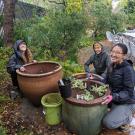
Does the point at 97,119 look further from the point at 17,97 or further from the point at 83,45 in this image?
the point at 83,45

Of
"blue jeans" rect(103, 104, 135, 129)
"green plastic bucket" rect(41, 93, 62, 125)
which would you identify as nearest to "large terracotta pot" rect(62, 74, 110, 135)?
"blue jeans" rect(103, 104, 135, 129)

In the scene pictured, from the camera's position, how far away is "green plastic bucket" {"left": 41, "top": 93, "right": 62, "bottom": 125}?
518 cm

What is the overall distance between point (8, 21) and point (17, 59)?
3219mm

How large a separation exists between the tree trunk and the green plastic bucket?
13.5ft

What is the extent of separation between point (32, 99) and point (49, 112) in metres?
0.59

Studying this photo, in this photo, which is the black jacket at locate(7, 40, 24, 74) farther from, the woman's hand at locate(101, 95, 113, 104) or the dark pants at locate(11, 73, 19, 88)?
the woman's hand at locate(101, 95, 113, 104)

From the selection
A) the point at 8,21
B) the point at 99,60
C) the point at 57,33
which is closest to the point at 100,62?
the point at 99,60

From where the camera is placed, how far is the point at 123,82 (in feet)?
15.9

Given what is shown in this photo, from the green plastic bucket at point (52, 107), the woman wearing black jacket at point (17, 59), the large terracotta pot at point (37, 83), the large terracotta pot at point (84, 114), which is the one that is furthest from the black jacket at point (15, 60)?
the large terracotta pot at point (84, 114)

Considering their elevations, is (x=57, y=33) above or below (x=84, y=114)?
above

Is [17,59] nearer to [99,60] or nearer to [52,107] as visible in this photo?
[52,107]

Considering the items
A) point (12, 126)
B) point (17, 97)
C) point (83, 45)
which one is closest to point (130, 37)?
point (83, 45)

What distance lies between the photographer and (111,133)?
511cm

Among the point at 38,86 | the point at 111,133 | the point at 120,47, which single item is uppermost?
the point at 120,47
